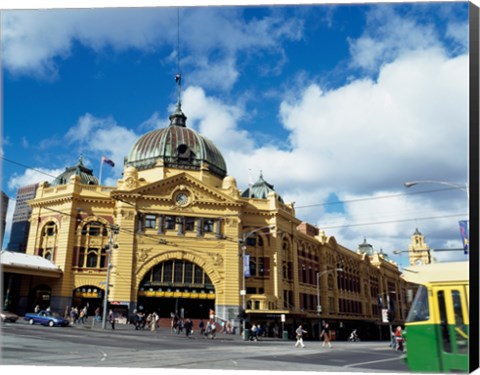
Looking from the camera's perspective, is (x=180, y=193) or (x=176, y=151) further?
(x=176, y=151)

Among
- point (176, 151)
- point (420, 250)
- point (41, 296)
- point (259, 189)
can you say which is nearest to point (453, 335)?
point (420, 250)

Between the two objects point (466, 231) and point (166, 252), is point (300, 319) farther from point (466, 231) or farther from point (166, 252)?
point (466, 231)

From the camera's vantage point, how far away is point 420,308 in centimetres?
1277

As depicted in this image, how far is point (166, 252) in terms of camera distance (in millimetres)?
45281

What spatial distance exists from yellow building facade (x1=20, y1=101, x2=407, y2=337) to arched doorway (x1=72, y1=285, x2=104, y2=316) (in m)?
0.10

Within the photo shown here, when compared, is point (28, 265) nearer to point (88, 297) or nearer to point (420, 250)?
point (88, 297)

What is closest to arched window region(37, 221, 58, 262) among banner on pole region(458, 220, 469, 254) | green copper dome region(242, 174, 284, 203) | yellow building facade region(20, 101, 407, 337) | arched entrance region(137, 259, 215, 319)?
yellow building facade region(20, 101, 407, 337)

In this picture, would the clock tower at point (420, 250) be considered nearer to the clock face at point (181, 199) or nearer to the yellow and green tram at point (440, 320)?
the yellow and green tram at point (440, 320)

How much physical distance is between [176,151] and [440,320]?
136 feet

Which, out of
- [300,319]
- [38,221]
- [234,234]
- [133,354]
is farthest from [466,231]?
[38,221]

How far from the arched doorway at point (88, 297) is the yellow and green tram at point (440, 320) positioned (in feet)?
122

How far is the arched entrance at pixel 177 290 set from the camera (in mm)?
44281

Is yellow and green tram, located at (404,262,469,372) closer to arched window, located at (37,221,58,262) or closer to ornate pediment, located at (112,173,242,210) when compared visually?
ornate pediment, located at (112,173,242,210)

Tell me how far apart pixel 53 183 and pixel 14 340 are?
3713 centimetres
